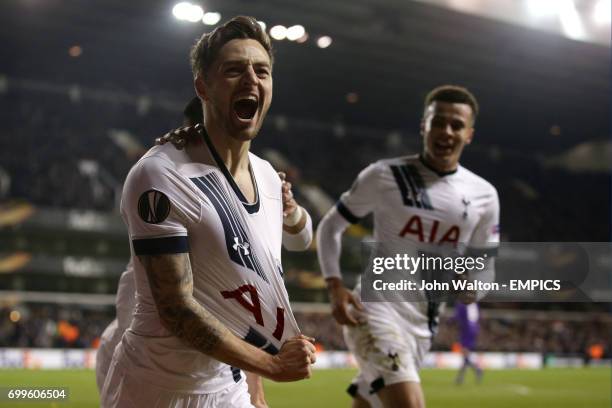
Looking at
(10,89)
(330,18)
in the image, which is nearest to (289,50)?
(330,18)

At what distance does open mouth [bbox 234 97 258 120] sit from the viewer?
2826 millimetres

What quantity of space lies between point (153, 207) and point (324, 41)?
74.8 feet

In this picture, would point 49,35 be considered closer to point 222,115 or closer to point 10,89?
point 10,89

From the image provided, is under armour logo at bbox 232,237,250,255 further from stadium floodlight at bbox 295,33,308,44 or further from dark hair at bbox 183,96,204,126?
stadium floodlight at bbox 295,33,308,44

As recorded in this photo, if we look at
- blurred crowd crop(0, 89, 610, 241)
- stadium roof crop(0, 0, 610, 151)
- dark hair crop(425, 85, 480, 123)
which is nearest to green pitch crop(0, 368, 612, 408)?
dark hair crop(425, 85, 480, 123)

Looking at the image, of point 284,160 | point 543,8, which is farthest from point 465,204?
point 284,160

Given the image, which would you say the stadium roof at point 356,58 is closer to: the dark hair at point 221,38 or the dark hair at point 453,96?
the dark hair at point 453,96

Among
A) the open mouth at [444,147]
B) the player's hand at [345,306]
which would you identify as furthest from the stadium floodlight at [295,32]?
the player's hand at [345,306]

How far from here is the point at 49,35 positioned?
1006 inches

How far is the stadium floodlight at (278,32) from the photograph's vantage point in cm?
2322

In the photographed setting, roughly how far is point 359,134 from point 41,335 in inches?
619

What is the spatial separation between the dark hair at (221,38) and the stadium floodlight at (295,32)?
20.8 m

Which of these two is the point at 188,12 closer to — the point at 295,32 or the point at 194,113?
the point at 295,32

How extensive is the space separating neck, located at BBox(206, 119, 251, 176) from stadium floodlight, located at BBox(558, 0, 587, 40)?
17096mm
